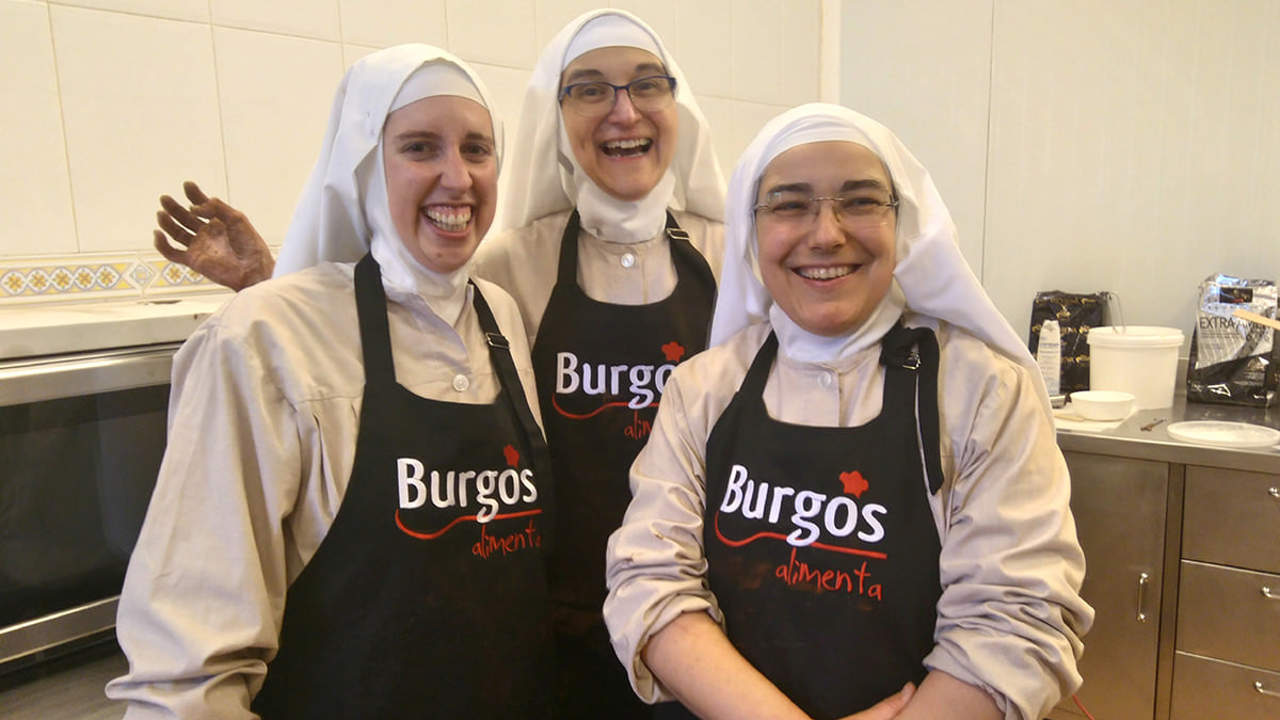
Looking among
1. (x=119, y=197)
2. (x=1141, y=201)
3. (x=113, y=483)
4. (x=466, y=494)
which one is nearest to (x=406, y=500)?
(x=466, y=494)

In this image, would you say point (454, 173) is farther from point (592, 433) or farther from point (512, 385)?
point (592, 433)

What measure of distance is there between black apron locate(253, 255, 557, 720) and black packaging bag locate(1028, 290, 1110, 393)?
2366 millimetres

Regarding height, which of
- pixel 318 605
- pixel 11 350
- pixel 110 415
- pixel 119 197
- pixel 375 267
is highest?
pixel 119 197

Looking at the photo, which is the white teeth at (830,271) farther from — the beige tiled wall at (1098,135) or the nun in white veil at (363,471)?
the beige tiled wall at (1098,135)

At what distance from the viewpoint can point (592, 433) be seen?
174 cm

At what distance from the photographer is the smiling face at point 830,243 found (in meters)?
1.38

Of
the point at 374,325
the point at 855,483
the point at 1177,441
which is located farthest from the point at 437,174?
the point at 1177,441

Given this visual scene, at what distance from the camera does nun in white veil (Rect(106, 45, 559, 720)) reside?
3.89 feet

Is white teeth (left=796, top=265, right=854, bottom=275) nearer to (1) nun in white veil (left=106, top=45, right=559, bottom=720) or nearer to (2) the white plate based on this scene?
(1) nun in white veil (left=106, top=45, right=559, bottom=720)

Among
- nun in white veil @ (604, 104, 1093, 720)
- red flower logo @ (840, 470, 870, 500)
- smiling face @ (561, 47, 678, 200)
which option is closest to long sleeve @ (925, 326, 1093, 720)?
nun in white veil @ (604, 104, 1093, 720)

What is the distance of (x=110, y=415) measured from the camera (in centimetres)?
139

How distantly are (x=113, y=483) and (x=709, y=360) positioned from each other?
3.40 ft

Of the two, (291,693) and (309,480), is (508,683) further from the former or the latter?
(309,480)

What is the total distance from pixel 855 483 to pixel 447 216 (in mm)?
809
